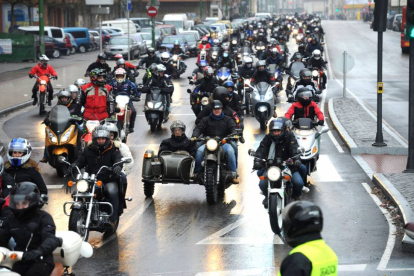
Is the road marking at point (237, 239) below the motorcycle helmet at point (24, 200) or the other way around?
below

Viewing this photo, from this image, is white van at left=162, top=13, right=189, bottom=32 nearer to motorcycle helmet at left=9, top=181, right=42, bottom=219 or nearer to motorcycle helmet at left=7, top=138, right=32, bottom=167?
motorcycle helmet at left=7, top=138, right=32, bottom=167

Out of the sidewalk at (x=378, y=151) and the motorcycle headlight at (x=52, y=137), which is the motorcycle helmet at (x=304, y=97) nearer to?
the sidewalk at (x=378, y=151)

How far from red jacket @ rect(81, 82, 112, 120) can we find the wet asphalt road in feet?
4.38

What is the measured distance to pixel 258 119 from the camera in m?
22.6

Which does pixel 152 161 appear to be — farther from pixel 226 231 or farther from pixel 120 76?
pixel 120 76

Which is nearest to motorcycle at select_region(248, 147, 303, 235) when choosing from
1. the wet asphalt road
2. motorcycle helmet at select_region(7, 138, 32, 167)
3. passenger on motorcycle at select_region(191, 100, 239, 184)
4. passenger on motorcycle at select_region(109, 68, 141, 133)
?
the wet asphalt road

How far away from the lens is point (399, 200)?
43.6 feet

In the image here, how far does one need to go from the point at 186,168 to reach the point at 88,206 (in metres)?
3.13

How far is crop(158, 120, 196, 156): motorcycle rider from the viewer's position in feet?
46.1

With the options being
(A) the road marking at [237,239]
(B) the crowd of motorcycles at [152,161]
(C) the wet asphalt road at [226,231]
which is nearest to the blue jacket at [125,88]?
(B) the crowd of motorcycles at [152,161]

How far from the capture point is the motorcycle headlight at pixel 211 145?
1353cm

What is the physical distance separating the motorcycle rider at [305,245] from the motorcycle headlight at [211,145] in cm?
814

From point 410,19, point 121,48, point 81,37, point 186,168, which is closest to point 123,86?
point 186,168

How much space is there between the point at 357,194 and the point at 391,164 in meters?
3.25
